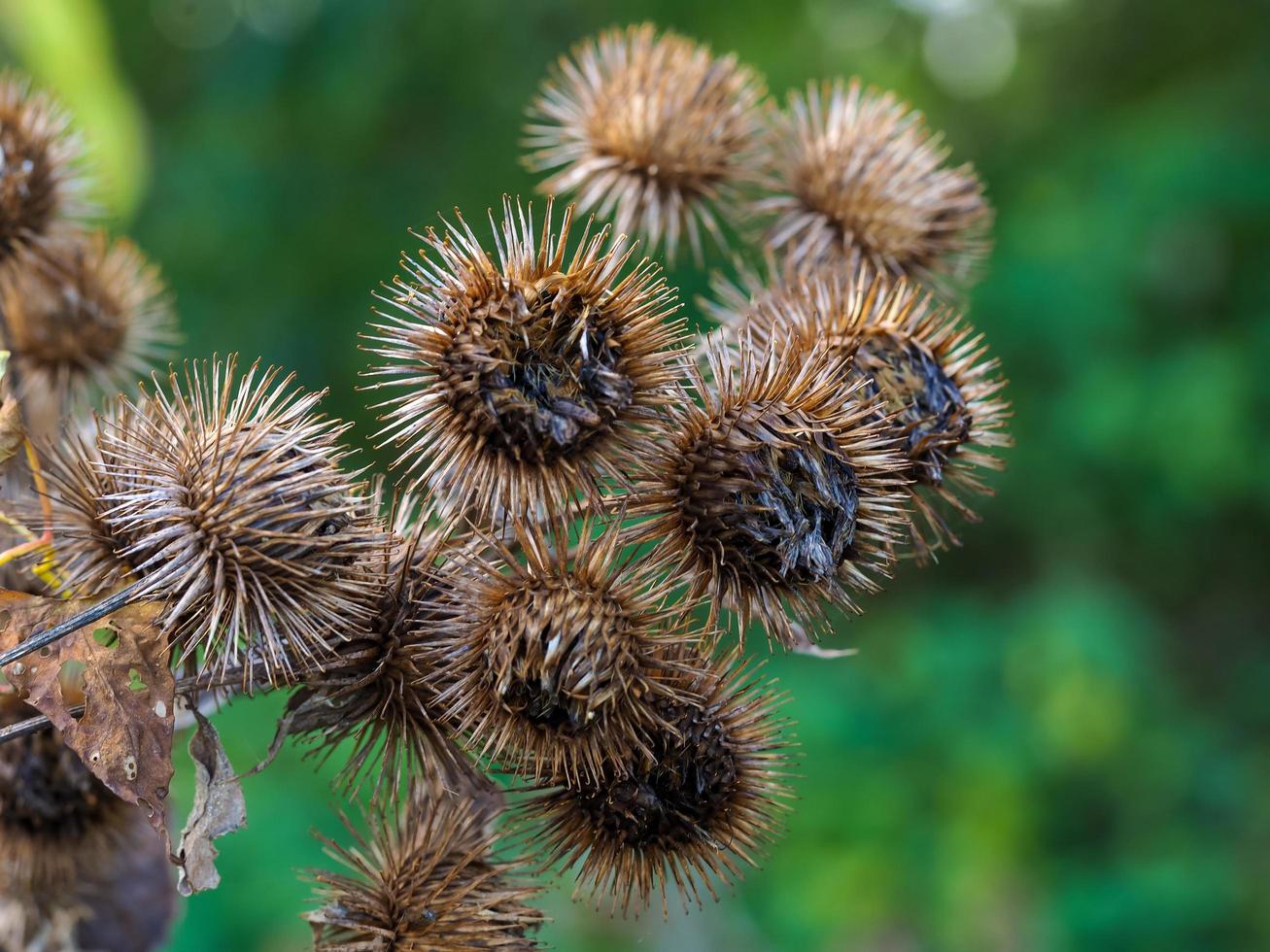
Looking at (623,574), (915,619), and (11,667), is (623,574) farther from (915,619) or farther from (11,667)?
(915,619)

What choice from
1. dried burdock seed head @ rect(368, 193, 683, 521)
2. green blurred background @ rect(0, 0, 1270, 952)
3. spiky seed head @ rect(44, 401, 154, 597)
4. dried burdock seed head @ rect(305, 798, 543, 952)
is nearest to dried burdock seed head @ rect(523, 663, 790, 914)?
dried burdock seed head @ rect(305, 798, 543, 952)

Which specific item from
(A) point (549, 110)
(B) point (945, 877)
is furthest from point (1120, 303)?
(A) point (549, 110)

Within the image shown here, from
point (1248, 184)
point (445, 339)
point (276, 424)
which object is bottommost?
point (276, 424)

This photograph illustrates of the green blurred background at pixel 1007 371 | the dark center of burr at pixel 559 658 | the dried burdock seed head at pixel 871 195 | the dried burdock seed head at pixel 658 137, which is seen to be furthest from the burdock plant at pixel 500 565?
the green blurred background at pixel 1007 371

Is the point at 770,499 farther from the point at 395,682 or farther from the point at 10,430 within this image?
the point at 10,430

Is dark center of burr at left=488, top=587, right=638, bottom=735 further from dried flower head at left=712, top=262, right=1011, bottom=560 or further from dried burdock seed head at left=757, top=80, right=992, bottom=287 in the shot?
dried burdock seed head at left=757, top=80, right=992, bottom=287

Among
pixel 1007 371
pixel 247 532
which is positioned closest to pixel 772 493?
pixel 247 532

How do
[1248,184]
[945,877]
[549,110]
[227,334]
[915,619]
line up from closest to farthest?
[549,110] → [945,877] → [1248,184] → [915,619] → [227,334]
